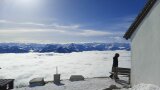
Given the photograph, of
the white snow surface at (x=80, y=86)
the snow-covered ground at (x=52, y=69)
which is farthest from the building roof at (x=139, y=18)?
the snow-covered ground at (x=52, y=69)

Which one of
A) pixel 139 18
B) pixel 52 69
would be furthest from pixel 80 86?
pixel 52 69

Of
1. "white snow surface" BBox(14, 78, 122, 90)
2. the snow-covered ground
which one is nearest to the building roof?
"white snow surface" BBox(14, 78, 122, 90)

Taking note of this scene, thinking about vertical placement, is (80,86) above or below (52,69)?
above

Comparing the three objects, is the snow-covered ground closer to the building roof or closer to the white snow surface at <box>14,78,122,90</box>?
the white snow surface at <box>14,78,122,90</box>

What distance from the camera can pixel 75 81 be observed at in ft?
70.8

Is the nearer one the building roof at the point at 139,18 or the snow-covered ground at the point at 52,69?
the building roof at the point at 139,18

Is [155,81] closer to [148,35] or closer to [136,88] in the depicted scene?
[136,88]

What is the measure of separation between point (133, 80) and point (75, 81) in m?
5.57

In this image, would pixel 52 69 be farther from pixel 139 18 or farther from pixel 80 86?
pixel 139 18

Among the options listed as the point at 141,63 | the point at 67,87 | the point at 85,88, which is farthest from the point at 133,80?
the point at 67,87

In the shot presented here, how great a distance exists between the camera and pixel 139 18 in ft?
53.9

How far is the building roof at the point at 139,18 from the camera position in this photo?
15.1 meters

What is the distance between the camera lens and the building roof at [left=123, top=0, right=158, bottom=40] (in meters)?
15.1

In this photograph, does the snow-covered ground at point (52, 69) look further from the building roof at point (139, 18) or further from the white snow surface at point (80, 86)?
the building roof at point (139, 18)
